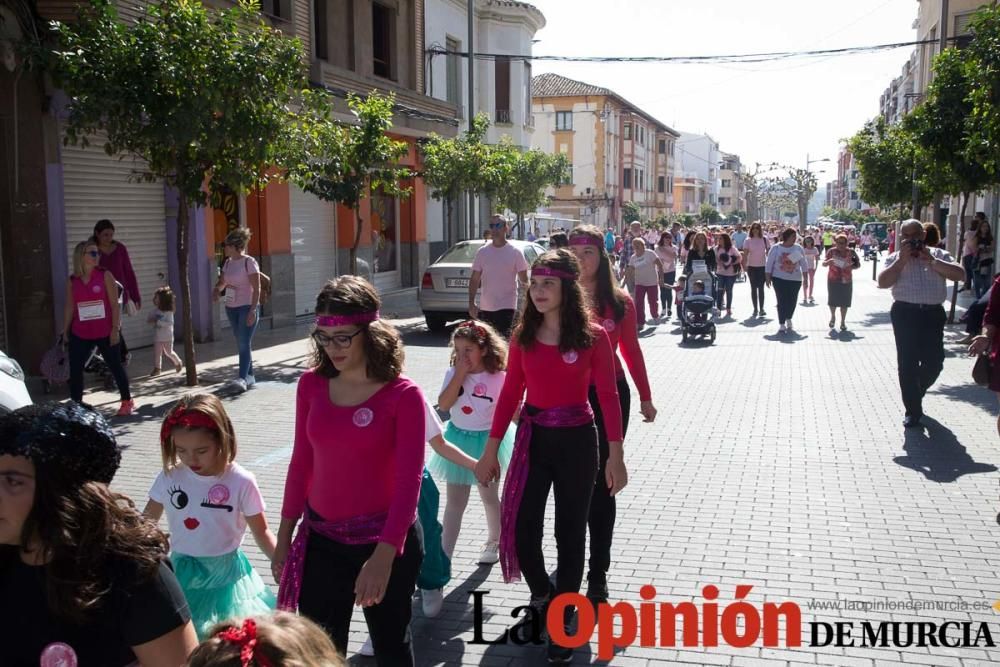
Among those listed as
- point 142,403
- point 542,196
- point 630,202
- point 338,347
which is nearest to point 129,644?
point 338,347

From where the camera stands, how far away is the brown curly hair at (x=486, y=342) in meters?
5.20

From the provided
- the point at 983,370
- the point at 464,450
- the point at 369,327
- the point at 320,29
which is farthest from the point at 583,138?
the point at 369,327

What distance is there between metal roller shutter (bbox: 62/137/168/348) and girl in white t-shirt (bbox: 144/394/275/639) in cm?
886

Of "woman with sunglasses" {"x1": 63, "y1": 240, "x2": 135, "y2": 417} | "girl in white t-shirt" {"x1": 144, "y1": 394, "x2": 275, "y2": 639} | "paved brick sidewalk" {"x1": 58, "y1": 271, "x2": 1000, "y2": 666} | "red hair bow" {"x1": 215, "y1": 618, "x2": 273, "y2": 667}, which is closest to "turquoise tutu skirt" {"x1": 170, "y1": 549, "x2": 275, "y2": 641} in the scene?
"girl in white t-shirt" {"x1": 144, "y1": 394, "x2": 275, "y2": 639}

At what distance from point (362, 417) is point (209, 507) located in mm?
997

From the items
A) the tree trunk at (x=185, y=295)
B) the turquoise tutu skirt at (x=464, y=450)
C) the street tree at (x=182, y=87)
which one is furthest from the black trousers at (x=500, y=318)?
the turquoise tutu skirt at (x=464, y=450)

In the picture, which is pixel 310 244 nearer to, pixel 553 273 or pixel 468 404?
pixel 468 404

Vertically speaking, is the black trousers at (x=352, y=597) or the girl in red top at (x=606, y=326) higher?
the girl in red top at (x=606, y=326)

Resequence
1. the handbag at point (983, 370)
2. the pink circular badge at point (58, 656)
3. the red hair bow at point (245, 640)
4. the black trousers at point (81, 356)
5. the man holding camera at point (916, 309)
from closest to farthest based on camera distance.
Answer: the red hair bow at point (245, 640), the pink circular badge at point (58, 656), the handbag at point (983, 370), the man holding camera at point (916, 309), the black trousers at point (81, 356)

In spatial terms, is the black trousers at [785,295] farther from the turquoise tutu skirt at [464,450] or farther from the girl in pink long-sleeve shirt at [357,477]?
the girl in pink long-sleeve shirt at [357,477]

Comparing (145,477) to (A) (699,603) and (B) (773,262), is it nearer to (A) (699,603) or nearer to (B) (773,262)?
(A) (699,603)

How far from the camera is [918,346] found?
8.62 m

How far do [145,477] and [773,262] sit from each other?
11.7 meters

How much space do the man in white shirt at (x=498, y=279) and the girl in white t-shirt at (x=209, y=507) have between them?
6.27 m
